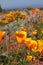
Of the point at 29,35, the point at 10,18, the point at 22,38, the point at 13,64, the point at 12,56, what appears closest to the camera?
the point at 22,38

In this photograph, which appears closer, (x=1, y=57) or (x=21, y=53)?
(x=1, y=57)

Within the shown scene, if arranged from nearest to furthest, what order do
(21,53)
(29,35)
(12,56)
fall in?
(12,56) < (21,53) < (29,35)

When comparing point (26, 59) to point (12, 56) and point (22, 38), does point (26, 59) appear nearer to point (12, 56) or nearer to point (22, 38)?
point (12, 56)

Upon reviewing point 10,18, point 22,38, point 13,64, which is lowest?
point 10,18

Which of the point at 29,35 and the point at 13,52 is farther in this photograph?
the point at 29,35

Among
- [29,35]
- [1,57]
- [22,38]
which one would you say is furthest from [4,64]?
[29,35]

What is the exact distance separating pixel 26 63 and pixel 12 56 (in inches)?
10.8

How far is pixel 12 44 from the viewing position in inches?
178

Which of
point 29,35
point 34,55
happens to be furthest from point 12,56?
point 29,35

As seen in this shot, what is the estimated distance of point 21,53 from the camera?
405 cm

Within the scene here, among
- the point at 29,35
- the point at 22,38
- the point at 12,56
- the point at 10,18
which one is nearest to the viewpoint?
the point at 22,38

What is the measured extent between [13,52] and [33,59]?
26 centimetres

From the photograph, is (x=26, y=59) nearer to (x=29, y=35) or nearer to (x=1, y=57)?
(x=1, y=57)

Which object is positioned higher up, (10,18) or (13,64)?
(13,64)
